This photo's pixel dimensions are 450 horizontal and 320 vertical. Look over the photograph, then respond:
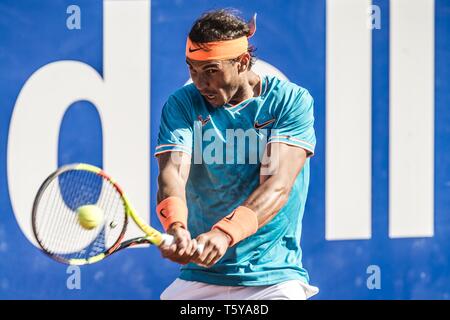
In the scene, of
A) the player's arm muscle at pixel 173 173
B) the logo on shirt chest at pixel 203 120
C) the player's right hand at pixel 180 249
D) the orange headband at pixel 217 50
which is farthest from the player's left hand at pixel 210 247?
the orange headband at pixel 217 50

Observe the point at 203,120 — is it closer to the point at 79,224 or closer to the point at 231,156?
the point at 231,156

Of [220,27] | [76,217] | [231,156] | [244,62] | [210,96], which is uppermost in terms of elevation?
[220,27]

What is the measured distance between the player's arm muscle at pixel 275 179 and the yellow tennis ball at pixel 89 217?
2.15ft

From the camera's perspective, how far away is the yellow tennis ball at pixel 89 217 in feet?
11.1

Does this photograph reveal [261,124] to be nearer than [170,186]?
No

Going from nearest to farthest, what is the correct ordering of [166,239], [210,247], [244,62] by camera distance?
1. [166,239]
2. [210,247]
3. [244,62]

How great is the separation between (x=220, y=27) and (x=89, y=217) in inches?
44.4

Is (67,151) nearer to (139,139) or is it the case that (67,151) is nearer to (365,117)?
(139,139)

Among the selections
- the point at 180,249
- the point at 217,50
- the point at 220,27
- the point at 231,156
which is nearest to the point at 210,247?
the point at 180,249

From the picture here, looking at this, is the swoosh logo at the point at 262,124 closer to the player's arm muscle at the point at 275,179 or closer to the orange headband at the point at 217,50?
the player's arm muscle at the point at 275,179

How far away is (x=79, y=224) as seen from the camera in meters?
3.54

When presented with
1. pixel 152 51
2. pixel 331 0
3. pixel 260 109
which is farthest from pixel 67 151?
pixel 331 0

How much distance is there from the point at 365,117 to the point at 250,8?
30.6 inches

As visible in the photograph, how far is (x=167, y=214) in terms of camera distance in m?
3.74
